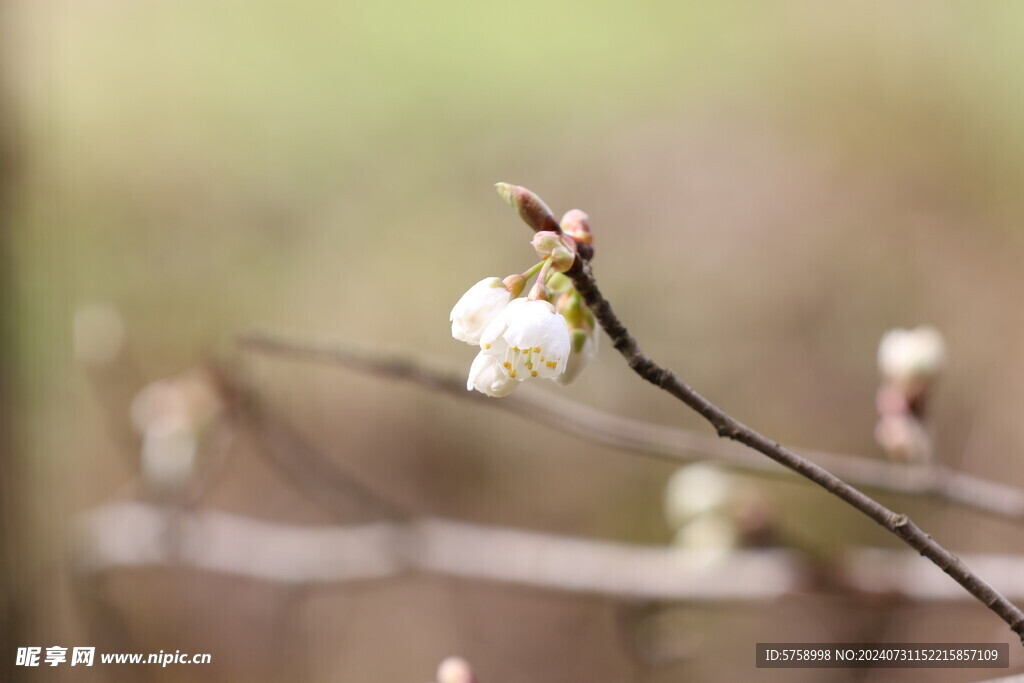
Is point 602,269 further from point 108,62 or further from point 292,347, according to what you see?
point 108,62

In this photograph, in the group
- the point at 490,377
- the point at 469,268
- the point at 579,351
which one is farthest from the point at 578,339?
the point at 469,268

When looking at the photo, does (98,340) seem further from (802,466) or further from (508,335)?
(802,466)

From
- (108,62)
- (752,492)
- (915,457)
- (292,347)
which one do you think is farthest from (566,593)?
(108,62)

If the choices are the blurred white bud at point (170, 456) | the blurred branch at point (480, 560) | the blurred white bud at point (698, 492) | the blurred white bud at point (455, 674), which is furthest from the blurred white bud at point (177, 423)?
the blurred white bud at point (455, 674)

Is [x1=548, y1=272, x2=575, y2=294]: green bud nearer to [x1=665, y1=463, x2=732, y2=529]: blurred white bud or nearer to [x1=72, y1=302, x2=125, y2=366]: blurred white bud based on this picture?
[x1=665, y1=463, x2=732, y2=529]: blurred white bud

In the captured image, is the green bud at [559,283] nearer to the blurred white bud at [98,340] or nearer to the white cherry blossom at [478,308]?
the white cherry blossom at [478,308]

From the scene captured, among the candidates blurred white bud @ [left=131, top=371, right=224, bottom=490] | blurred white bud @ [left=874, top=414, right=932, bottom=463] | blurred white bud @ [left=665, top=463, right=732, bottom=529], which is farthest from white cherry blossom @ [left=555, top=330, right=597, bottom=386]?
blurred white bud @ [left=131, top=371, right=224, bottom=490]
